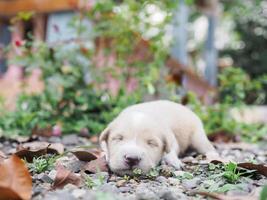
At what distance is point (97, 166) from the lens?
10.1 feet

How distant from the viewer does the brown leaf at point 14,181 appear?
7.09ft

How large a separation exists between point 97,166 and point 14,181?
2.93 ft

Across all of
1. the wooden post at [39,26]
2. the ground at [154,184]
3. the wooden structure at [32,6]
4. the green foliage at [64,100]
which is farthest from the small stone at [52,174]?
the wooden post at [39,26]

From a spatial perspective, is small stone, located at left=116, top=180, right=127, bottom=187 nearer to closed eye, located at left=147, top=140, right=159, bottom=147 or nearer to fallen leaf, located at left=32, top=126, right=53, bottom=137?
closed eye, located at left=147, top=140, right=159, bottom=147

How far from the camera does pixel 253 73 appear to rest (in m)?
18.0

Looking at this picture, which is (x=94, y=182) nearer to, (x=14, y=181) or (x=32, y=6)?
(x=14, y=181)

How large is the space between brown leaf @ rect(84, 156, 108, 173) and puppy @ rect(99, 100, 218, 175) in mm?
39

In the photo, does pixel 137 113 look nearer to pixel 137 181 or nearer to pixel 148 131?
pixel 148 131

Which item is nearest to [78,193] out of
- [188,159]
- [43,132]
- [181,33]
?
[188,159]

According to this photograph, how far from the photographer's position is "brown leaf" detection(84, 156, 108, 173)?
3014 millimetres

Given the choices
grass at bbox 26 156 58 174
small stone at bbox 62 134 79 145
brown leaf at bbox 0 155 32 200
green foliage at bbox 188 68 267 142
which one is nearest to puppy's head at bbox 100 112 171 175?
grass at bbox 26 156 58 174

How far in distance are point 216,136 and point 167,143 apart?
2.47 metres

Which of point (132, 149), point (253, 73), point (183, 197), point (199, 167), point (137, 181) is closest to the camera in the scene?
point (183, 197)

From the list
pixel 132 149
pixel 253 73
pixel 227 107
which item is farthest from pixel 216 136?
pixel 253 73
